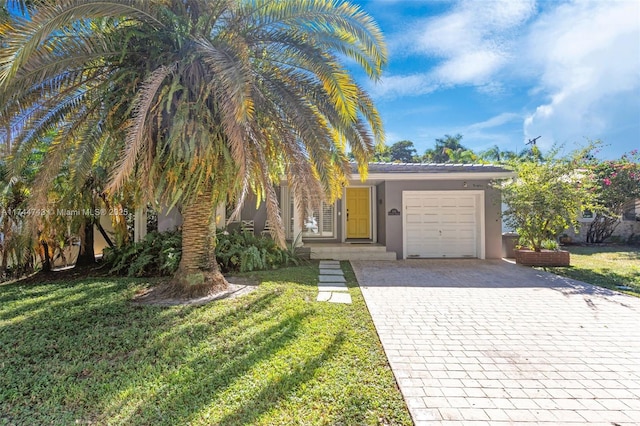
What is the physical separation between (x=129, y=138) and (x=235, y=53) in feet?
6.34

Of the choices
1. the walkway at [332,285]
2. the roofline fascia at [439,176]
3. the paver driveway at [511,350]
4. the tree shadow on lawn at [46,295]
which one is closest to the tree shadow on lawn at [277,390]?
the paver driveway at [511,350]

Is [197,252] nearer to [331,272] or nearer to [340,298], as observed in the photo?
[340,298]

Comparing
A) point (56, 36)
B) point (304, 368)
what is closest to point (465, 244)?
point (304, 368)

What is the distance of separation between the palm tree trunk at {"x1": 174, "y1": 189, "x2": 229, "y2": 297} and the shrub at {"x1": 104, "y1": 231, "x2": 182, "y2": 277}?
197 centimetres

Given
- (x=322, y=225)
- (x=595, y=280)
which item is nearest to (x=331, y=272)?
(x=322, y=225)

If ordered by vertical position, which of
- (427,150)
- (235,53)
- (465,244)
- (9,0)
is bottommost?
(465,244)

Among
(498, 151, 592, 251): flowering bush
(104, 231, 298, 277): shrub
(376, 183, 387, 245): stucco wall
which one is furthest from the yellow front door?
(498, 151, 592, 251): flowering bush

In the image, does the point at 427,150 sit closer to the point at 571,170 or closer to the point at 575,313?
the point at 571,170

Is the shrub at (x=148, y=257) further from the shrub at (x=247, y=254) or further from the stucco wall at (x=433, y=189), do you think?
the stucco wall at (x=433, y=189)

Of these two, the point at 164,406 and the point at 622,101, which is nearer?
the point at 164,406

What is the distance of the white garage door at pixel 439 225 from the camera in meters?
11.0

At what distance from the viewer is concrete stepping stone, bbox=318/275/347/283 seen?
7.18 meters

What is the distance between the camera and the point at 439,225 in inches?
437

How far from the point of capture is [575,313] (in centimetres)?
508
